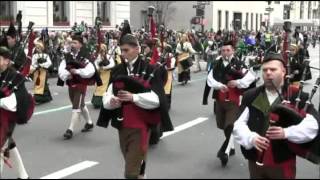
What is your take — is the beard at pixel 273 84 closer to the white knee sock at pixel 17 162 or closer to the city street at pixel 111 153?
the city street at pixel 111 153

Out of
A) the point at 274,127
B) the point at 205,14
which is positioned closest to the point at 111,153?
the point at 274,127

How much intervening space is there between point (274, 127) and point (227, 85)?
151 inches

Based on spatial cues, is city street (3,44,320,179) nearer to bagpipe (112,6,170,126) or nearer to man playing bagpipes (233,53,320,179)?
bagpipe (112,6,170,126)

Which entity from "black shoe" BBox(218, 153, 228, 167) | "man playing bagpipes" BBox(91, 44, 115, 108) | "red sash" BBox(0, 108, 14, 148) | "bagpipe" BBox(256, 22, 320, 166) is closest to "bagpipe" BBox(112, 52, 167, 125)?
"red sash" BBox(0, 108, 14, 148)

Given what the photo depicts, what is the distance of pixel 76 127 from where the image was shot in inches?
417

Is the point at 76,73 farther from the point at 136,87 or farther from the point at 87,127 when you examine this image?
the point at 136,87

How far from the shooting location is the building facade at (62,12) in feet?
101

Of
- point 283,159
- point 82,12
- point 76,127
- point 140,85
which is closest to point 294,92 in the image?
point 283,159

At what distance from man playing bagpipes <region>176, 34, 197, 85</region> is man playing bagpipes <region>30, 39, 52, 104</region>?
5.76 m

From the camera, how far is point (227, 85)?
26.2 feet

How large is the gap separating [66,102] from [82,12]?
872 inches

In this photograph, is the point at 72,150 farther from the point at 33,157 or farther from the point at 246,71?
the point at 246,71

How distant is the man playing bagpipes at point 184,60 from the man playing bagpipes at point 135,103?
514 inches

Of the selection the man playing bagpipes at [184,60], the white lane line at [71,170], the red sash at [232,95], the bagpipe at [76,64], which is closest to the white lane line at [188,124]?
the bagpipe at [76,64]
